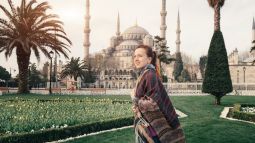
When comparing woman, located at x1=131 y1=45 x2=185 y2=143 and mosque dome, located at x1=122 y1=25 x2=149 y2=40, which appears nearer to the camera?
woman, located at x1=131 y1=45 x2=185 y2=143

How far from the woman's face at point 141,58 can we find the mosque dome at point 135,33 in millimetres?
96258

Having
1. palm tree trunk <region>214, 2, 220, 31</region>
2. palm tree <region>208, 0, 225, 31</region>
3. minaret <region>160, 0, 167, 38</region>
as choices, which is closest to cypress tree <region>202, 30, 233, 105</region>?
palm tree trunk <region>214, 2, 220, 31</region>

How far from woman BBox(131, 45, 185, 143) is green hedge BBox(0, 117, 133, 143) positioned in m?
4.65

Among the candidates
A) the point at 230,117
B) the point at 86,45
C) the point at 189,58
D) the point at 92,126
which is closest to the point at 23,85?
the point at 230,117

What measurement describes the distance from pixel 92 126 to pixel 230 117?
A: 6774mm

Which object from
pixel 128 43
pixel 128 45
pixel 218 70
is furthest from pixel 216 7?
pixel 128 43

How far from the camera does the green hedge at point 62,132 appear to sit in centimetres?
829

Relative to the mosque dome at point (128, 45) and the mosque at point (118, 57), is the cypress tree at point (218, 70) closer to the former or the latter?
the mosque at point (118, 57)

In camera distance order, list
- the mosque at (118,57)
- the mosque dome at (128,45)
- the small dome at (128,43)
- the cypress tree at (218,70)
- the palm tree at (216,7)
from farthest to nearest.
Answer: the small dome at (128,43) < the mosque dome at (128,45) < the mosque at (118,57) < the palm tree at (216,7) < the cypress tree at (218,70)

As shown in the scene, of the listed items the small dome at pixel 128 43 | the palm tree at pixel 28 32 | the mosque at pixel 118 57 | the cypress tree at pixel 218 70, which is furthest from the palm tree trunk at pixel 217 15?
the small dome at pixel 128 43

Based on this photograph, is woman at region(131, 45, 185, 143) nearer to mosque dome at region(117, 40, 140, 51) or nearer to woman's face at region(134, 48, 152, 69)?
woman's face at region(134, 48, 152, 69)

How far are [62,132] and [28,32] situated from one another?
71.0ft

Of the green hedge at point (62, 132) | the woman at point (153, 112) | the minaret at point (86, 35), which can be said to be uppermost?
the minaret at point (86, 35)

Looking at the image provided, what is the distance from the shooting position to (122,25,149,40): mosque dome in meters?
101
